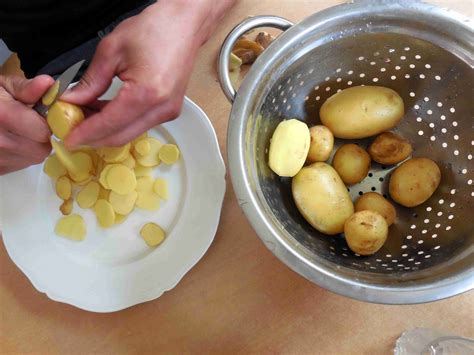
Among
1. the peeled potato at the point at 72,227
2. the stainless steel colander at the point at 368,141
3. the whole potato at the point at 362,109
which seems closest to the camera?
the stainless steel colander at the point at 368,141

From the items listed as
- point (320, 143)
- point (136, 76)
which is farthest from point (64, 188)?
point (320, 143)

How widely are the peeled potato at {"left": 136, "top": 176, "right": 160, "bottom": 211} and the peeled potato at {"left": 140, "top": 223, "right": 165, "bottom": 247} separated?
0.09 feet

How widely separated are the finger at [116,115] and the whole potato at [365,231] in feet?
0.86

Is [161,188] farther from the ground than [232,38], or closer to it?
closer to it

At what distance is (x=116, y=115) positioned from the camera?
0.48m

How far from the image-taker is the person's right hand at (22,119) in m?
0.50

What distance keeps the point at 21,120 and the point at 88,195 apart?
17 cm

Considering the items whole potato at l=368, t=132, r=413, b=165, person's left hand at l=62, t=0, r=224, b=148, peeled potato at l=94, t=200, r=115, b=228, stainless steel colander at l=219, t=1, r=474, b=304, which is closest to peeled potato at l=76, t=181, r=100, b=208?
peeled potato at l=94, t=200, r=115, b=228

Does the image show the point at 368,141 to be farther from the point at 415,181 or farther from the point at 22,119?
the point at 22,119

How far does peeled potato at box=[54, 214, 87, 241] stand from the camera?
64 cm

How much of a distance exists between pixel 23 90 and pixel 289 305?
43cm

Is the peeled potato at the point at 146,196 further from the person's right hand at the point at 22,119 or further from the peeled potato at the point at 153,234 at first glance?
the person's right hand at the point at 22,119

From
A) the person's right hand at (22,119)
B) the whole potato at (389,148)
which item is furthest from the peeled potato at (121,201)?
the whole potato at (389,148)

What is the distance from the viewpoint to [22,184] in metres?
0.66
